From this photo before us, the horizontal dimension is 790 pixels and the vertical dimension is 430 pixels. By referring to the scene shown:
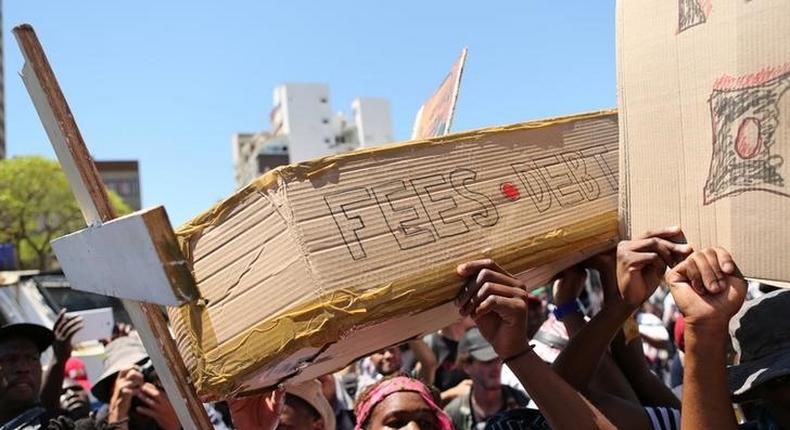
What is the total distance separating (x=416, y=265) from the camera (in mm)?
1428

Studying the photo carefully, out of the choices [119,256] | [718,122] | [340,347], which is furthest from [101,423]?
[718,122]

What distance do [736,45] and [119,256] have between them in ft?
A: 4.08

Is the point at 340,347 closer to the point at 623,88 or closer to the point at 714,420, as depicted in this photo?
the point at 714,420

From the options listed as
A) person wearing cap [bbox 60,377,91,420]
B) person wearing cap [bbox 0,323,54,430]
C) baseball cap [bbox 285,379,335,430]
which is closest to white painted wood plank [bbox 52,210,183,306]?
baseball cap [bbox 285,379,335,430]

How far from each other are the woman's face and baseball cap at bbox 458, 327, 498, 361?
1.50 m

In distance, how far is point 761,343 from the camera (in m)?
1.66

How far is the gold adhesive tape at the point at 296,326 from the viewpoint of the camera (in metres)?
1.28

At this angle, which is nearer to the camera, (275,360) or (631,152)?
(275,360)

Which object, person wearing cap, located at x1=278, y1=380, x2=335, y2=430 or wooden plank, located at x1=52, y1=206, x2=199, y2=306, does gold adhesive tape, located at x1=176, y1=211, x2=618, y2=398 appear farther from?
person wearing cap, located at x1=278, y1=380, x2=335, y2=430

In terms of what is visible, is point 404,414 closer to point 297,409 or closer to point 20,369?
point 297,409

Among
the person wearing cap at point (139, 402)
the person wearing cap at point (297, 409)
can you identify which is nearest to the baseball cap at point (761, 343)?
the person wearing cap at point (297, 409)

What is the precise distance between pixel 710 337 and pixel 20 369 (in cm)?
315

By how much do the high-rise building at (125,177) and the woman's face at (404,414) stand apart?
7781 cm

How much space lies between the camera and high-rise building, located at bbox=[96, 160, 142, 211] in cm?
7538
